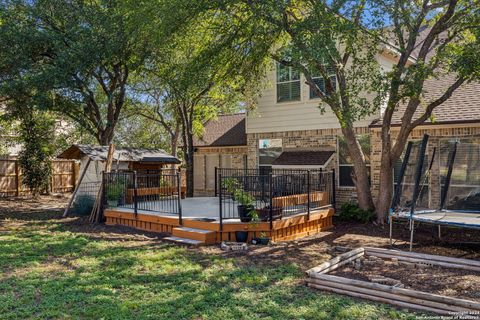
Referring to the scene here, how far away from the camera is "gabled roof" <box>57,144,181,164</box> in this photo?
12.3 metres

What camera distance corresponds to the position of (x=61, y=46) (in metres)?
12.4

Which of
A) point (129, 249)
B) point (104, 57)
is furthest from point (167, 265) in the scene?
point (104, 57)

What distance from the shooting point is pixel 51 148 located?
18.1m

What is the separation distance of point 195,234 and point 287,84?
23.9 ft

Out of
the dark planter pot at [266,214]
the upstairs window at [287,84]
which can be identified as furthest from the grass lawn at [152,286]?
the upstairs window at [287,84]

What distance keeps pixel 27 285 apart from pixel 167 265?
6.64 ft

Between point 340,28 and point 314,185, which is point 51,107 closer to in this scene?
point 314,185

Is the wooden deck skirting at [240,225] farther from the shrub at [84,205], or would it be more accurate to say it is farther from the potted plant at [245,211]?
the shrub at [84,205]

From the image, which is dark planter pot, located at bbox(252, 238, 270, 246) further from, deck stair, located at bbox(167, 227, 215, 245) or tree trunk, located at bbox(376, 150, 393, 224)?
tree trunk, located at bbox(376, 150, 393, 224)

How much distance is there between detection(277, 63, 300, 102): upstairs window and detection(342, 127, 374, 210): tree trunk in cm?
337

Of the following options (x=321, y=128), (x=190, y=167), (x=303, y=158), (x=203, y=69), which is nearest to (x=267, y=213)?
(x=203, y=69)


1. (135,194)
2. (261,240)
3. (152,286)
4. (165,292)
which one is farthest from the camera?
(135,194)

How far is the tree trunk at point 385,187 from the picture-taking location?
10156mm

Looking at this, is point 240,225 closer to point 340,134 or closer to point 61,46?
point 340,134
